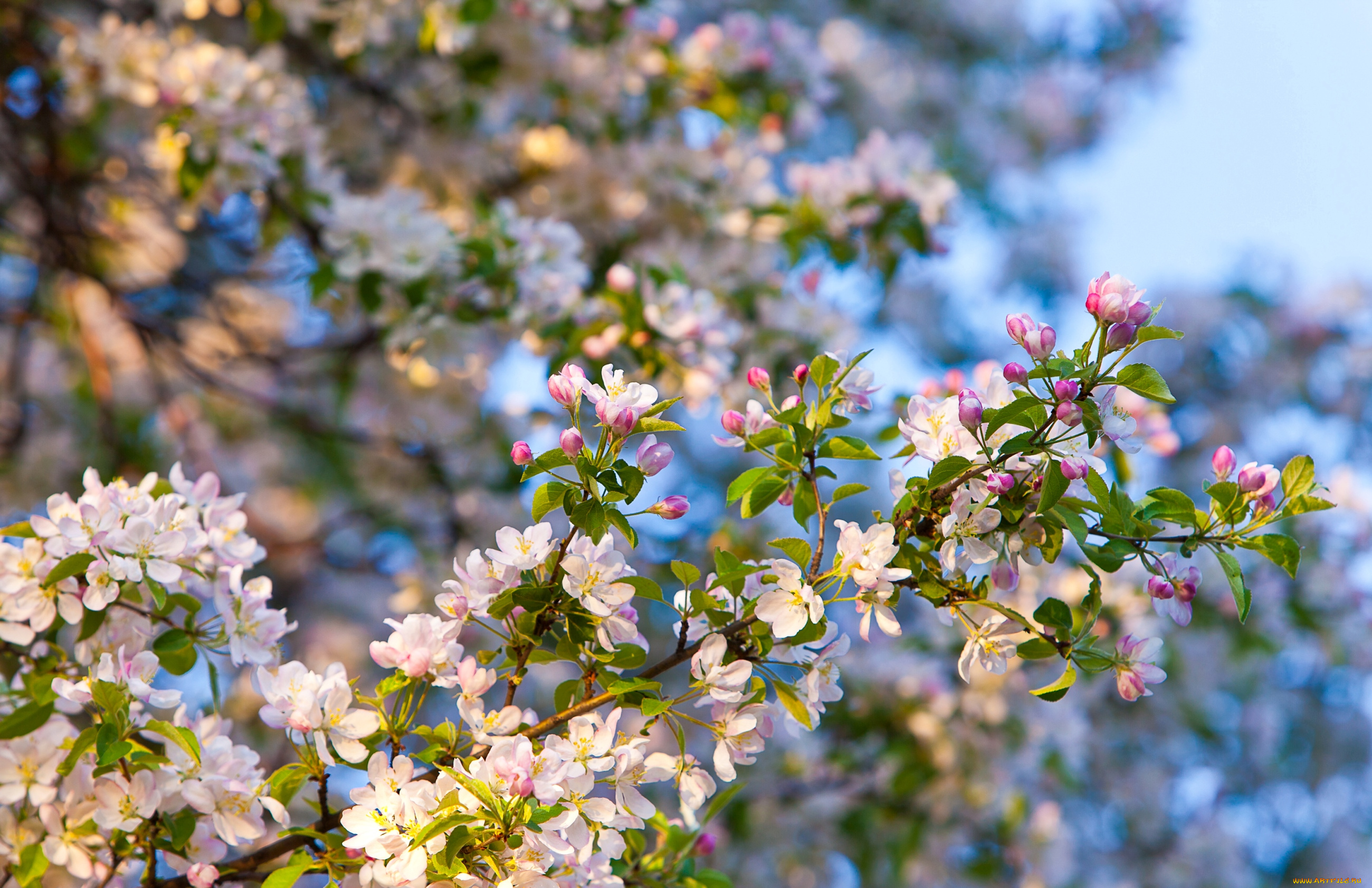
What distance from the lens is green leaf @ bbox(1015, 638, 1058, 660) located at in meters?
0.85

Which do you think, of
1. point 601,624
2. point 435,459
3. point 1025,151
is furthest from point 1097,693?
point 1025,151

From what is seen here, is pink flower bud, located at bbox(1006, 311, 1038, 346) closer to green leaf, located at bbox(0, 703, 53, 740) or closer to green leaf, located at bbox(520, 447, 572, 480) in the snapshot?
green leaf, located at bbox(520, 447, 572, 480)

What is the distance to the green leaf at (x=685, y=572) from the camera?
825mm

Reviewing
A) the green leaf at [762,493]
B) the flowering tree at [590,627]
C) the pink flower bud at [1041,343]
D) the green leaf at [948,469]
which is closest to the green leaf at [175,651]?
the flowering tree at [590,627]

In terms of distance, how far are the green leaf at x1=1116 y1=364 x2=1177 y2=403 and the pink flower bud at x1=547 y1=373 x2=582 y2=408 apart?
45cm

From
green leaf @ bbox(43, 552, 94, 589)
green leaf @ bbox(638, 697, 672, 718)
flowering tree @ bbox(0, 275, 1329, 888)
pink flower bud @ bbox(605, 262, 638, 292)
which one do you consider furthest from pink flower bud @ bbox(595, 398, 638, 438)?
pink flower bud @ bbox(605, 262, 638, 292)

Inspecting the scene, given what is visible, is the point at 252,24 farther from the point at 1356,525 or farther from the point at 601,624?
the point at 1356,525

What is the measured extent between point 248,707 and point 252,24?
6.63 ft

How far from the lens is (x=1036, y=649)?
852 mm

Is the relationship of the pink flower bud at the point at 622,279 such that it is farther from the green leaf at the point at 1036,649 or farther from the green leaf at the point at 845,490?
the green leaf at the point at 1036,649

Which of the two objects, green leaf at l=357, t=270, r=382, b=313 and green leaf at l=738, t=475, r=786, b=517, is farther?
green leaf at l=357, t=270, r=382, b=313

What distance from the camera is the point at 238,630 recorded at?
98cm

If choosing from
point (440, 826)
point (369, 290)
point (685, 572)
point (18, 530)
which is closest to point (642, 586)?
point (685, 572)

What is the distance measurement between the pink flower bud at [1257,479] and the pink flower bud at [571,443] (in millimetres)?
567
